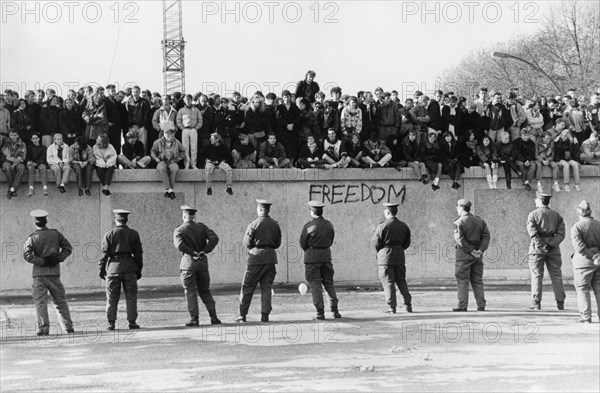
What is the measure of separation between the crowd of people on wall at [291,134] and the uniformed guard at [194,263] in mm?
5613

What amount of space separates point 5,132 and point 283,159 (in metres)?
6.17

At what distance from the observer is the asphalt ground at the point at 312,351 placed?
11906 mm

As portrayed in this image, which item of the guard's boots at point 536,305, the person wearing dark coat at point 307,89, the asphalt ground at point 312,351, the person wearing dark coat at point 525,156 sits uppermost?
the person wearing dark coat at point 307,89

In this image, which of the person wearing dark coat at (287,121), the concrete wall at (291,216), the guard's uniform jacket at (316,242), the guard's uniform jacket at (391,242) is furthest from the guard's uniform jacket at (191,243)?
the person wearing dark coat at (287,121)

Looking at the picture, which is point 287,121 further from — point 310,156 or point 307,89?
point 307,89

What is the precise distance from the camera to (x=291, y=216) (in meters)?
23.2

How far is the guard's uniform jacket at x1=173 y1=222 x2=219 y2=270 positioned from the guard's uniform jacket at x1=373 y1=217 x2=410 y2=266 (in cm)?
305

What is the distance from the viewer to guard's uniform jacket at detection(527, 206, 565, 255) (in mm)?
17906

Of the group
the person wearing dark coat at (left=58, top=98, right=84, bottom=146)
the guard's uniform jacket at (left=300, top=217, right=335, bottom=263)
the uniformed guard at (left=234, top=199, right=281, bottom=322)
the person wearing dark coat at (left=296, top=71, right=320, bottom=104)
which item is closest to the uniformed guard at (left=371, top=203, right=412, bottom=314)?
the guard's uniform jacket at (left=300, top=217, right=335, bottom=263)

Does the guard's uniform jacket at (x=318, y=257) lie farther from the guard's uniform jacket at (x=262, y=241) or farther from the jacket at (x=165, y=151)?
the jacket at (x=165, y=151)

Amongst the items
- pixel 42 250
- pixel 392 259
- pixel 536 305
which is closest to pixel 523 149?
pixel 536 305

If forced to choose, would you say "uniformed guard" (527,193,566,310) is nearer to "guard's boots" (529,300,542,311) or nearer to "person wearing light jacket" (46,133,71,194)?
"guard's boots" (529,300,542,311)

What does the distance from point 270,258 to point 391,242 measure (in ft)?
7.42

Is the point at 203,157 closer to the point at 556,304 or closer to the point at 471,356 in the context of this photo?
the point at 556,304
